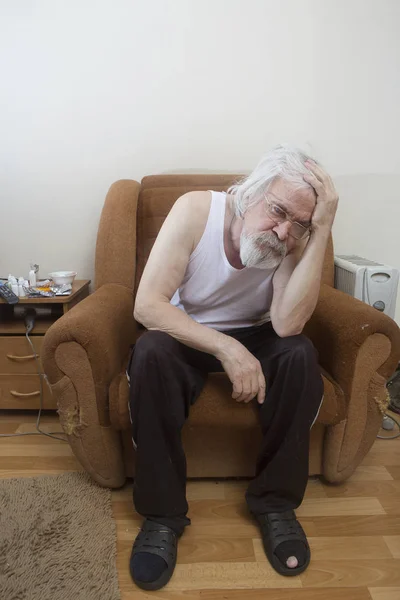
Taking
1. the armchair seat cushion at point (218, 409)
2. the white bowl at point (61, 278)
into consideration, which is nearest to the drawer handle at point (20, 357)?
the white bowl at point (61, 278)

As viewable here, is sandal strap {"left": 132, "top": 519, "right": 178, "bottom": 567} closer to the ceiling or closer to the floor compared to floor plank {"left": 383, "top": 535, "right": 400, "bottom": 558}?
closer to the ceiling

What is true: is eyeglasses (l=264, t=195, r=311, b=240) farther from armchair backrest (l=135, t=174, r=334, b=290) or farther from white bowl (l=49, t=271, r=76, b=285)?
white bowl (l=49, t=271, r=76, b=285)

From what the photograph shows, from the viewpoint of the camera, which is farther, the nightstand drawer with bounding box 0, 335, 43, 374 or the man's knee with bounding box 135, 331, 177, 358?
the nightstand drawer with bounding box 0, 335, 43, 374

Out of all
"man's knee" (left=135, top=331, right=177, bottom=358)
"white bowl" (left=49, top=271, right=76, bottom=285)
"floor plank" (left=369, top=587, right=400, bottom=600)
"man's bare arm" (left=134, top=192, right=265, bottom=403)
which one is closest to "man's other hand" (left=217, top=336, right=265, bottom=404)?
"man's bare arm" (left=134, top=192, right=265, bottom=403)

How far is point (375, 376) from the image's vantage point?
121 cm

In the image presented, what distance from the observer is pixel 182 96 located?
178cm

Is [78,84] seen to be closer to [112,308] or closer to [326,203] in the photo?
[112,308]

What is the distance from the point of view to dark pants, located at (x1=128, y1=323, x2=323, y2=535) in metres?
1.06

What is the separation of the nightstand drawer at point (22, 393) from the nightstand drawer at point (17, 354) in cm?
4

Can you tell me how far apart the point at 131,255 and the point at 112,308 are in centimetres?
34

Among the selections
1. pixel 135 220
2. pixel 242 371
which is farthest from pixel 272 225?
pixel 135 220

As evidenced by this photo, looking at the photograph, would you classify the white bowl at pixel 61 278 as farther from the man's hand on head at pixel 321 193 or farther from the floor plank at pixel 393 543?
the floor plank at pixel 393 543

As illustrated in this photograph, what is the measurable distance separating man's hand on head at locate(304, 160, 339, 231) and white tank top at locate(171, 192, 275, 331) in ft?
0.76

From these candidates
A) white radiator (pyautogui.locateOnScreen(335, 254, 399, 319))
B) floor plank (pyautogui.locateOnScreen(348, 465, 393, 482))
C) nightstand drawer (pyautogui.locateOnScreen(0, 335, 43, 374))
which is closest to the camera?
floor plank (pyautogui.locateOnScreen(348, 465, 393, 482))
